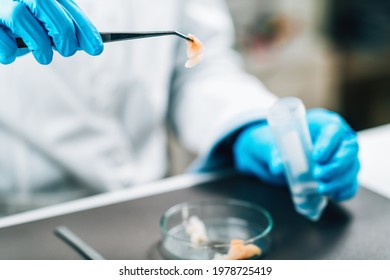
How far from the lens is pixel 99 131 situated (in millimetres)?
1048

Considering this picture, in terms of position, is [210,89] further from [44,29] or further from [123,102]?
[44,29]

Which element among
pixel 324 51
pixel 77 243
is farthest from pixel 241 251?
pixel 324 51

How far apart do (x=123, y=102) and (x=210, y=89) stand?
6.9 inches

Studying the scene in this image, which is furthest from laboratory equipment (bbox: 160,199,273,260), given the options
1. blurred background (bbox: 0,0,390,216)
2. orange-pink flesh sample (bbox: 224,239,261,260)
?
blurred background (bbox: 0,0,390,216)

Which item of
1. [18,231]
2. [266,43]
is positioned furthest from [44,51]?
[266,43]

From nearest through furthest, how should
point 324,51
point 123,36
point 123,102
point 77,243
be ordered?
point 123,36 < point 77,243 < point 123,102 < point 324,51

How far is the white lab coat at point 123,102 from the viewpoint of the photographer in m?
0.98

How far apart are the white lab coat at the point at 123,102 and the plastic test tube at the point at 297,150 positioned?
8.0 inches

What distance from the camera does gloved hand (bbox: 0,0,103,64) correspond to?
24.7 inches

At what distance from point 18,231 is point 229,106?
1.51ft

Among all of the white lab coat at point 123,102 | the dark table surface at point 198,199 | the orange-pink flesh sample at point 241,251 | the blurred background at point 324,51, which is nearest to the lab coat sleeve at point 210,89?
the white lab coat at point 123,102

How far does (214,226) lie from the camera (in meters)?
0.80

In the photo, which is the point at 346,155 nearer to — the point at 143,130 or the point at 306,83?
the point at 143,130
